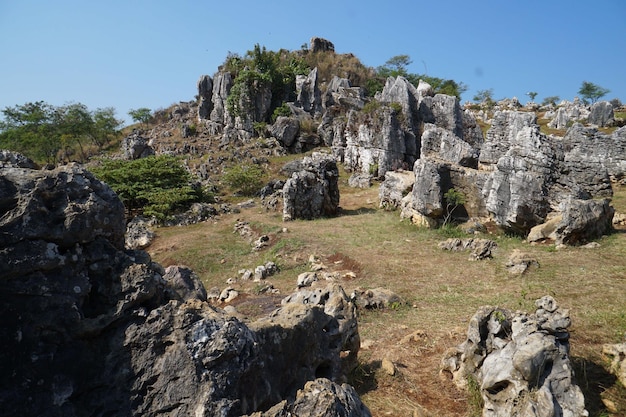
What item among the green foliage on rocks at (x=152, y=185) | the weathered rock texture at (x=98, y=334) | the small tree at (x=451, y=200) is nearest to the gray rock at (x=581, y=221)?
the small tree at (x=451, y=200)

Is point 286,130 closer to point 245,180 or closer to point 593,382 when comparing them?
point 245,180

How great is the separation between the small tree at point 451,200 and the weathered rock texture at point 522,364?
32.3ft

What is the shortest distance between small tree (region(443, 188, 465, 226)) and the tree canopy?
47860 millimetres

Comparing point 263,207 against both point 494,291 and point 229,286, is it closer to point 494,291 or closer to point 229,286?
point 229,286

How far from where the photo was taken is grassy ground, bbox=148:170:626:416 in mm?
5320

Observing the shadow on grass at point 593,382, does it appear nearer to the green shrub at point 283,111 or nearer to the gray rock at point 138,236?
the gray rock at point 138,236

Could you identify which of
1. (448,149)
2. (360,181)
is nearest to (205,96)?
(360,181)

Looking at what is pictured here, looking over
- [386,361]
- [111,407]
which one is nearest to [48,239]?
[111,407]

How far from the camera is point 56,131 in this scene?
50.5m

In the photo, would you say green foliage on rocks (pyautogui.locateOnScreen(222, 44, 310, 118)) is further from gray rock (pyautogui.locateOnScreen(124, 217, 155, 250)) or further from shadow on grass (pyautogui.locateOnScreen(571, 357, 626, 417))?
shadow on grass (pyautogui.locateOnScreen(571, 357, 626, 417))

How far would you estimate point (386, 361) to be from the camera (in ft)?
19.4

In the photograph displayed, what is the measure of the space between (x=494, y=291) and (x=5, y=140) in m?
59.0

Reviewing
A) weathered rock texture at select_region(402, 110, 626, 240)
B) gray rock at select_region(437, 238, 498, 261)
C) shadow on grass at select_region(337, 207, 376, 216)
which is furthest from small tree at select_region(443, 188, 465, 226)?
shadow on grass at select_region(337, 207, 376, 216)

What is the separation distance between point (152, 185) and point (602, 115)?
130ft
